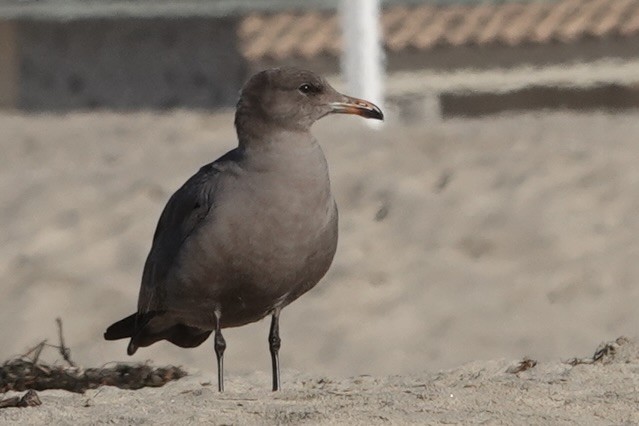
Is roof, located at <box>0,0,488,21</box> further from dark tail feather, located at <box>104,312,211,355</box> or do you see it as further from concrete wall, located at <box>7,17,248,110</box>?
dark tail feather, located at <box>104,312,211,355</box>

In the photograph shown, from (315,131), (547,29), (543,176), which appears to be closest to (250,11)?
(547,29)

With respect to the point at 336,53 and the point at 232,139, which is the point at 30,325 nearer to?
the point at 232,139

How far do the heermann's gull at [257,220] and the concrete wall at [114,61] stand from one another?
18.3 m

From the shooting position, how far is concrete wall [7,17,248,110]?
2578 cm

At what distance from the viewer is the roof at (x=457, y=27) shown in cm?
2278

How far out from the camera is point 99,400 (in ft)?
22.6

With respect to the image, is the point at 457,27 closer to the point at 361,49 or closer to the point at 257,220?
the point at 361,49

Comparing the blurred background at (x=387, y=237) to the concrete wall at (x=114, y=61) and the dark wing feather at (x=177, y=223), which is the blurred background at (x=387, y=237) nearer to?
the dark wing feather at (x=177, y=223)

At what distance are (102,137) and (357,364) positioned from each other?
6.35m

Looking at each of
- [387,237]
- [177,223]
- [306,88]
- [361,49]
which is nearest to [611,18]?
[361,49]

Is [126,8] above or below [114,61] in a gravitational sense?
above

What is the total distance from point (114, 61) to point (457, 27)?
5390 millimetres

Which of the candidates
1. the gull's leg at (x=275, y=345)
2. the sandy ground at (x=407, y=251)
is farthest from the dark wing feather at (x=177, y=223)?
the sandy ground at (x=407, y=251)

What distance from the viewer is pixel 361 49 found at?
1966 centimetres
